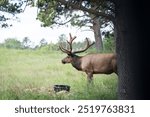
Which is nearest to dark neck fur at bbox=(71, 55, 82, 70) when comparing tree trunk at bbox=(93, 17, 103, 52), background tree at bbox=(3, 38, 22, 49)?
tree trunk at bbox=(93, 17, 103, 52)

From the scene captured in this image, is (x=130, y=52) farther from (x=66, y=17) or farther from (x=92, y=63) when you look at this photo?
(x=66, y=17)

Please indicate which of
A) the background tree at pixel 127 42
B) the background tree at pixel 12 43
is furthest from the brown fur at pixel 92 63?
the background tree at pixel 12 43

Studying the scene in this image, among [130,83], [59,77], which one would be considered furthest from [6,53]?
[130,83]

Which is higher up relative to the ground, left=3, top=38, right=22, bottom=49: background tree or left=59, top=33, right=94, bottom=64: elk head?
left=3, top=38, right=22, bottom=49: background tree

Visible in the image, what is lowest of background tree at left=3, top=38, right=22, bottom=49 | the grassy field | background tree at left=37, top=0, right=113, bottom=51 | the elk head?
the grassy field

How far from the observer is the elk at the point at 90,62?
3238 millimetres

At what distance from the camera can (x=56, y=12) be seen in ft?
10.7

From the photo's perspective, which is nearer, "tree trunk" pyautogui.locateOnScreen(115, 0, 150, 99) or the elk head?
"tree trunk" pyautogui.locateOnScreen(115, 0, 150, 99)

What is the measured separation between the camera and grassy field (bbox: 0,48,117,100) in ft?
10.5

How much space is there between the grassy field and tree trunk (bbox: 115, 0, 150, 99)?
0.17 meters

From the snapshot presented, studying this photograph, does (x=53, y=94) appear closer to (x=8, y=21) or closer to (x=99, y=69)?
(x=99, y=69)

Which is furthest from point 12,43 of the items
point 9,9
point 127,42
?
point 127,42

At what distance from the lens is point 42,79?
10.6 feet

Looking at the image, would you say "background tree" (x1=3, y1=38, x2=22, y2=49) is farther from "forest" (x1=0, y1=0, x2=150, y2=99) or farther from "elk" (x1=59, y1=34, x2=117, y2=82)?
"elk" (x1=59, y1=34, x2=117, y2=82)
